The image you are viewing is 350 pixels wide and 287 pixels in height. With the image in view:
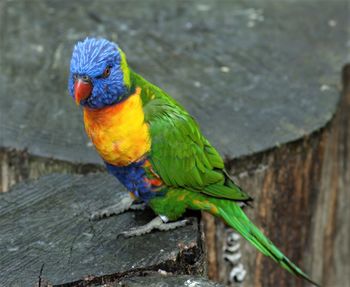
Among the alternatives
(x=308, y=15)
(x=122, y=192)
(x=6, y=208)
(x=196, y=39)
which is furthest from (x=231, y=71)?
(x=6, y=208)

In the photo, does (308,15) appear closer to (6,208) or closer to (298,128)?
(298,128)

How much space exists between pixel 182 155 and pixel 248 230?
0.98 ft

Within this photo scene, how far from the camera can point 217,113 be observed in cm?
284

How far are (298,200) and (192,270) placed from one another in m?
1.05

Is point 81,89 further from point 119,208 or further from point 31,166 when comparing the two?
point 31,166


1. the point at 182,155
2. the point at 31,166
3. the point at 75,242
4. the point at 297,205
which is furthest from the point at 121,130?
the point at 297,205

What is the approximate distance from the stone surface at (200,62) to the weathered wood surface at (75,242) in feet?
1.22

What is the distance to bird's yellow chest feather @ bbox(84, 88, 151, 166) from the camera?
6.45ft

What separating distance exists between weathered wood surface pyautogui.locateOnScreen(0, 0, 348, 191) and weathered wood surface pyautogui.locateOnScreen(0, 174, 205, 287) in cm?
37

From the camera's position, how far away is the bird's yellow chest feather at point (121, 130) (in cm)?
196

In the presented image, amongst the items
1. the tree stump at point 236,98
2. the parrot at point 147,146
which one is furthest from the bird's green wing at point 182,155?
the tree stump at point 236,98

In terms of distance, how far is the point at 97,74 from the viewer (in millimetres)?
1898

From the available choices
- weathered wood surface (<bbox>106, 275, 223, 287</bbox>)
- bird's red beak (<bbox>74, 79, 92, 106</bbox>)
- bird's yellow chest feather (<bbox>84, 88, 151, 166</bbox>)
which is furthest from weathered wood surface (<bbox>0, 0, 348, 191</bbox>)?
weathered wood surface (<bbox>106, 275, 223, 287</bbox>)

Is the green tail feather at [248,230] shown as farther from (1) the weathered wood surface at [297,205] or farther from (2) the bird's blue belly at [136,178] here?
(1) the weathered wood surface at [297,205]
